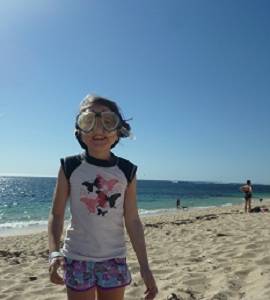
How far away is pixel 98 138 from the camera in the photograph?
9.22ft

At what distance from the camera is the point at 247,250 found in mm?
7332

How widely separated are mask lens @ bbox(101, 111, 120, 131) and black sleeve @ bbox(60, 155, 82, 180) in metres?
0.29

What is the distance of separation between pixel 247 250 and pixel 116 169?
17.0 feet

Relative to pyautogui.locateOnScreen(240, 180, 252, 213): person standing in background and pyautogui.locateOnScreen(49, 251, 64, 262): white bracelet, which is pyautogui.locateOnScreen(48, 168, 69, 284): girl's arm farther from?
pyautogui.locateOnScreen(240, 180, 252, 213): person standing in background

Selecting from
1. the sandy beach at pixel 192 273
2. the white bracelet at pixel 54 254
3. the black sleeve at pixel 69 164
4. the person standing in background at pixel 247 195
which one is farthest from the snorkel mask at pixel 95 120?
the person standing in background at pixel 247 195

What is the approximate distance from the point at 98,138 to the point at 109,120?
0.14 metres

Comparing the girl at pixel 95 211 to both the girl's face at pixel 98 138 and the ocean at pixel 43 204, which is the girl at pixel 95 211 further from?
the ocean at pixel 43 204

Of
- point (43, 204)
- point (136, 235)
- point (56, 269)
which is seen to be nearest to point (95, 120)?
point (136, 235)

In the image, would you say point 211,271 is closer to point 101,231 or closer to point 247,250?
point 247,250

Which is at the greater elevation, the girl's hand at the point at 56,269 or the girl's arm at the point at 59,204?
the girl's arm at the point at 59,204

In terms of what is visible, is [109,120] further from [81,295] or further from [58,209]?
[81,295]

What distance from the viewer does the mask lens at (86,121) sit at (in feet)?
9.07

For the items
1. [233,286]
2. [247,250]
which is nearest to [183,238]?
[247,250]

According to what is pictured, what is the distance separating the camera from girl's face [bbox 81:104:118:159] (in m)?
2.79
